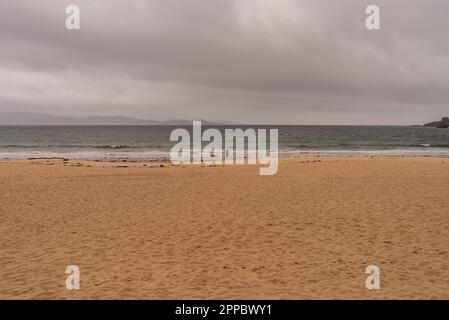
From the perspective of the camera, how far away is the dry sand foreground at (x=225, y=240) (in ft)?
21.4

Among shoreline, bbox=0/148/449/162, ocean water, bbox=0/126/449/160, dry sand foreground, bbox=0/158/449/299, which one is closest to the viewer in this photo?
dry sand foreground, bbox=0/158/449/299

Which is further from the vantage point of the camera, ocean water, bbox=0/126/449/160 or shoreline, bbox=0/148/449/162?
ocean water, bbox=0/126/449/160

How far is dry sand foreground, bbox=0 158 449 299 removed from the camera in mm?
6520

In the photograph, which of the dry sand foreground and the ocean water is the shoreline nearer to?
the ocean water

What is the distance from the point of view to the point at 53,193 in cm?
1595

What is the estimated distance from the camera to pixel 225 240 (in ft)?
30.1

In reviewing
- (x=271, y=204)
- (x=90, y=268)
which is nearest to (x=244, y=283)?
(x=90, y=268)

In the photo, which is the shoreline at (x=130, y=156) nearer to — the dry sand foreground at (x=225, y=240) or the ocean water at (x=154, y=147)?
the ocean water at (x=154, y=147)

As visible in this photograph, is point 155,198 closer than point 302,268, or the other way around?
point 302,268

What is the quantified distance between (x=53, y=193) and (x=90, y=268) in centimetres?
983

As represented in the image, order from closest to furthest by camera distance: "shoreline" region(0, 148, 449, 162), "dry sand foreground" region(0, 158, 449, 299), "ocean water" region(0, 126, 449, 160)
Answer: "dry sand foreground" region(0, 158, 449, 299), "shoreline" region(0, 148, 449, 162), "ocean water" region(0, 126, 449, 160)

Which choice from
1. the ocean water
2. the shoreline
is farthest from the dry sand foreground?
the ocean water


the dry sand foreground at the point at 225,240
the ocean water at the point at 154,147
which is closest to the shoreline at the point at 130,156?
the ocean water at the point at 154,147
